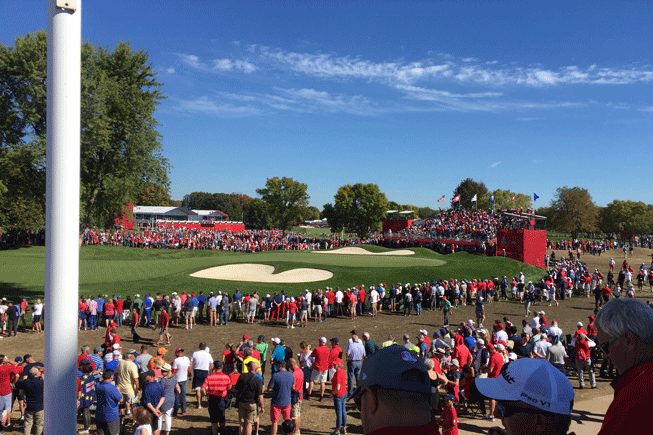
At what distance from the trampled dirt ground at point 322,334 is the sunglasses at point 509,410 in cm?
774

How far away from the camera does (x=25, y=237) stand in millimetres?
45219

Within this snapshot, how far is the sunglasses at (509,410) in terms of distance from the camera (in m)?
2.01

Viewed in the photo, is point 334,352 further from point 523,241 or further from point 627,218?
point 627,218

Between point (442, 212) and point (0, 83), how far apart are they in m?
47.9

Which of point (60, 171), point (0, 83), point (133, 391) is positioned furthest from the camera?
point (0, 83)

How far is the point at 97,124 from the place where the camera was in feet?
65.6

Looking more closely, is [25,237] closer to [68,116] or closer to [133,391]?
[133,391]

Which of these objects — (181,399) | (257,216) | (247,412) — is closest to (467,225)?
(181,399)

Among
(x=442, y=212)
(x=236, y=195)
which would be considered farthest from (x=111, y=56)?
(x=236, y=195)

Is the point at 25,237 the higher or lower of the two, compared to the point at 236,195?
lower

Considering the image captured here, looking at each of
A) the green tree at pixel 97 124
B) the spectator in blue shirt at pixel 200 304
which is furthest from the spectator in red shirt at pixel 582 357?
the green tree at pixel 97 124

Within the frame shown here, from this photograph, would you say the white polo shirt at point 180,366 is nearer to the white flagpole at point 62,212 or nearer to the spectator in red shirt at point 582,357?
the white flagpole at point 62,212

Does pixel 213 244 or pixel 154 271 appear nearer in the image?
pixel 154 271

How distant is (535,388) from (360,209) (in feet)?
197
